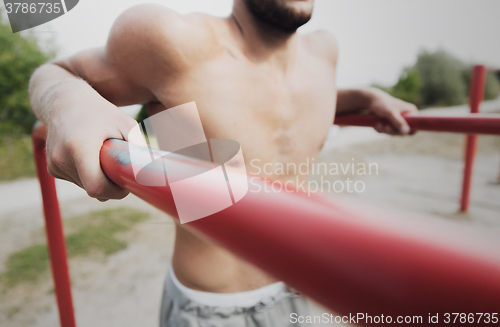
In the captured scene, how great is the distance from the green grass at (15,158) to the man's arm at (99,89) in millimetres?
2523

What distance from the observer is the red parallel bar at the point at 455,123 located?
561mm

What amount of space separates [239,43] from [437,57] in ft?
41.9

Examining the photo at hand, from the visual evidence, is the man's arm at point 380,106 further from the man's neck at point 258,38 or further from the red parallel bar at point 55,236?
the red parallel bar at point 55,236

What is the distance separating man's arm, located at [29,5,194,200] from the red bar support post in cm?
187

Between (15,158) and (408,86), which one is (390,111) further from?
(408,86)

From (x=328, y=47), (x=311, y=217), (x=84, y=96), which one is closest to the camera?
(x=311, y=217)

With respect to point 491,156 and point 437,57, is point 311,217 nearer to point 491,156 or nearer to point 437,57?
point 491,156

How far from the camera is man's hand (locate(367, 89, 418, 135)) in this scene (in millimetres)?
685

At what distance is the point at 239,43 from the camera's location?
539mm

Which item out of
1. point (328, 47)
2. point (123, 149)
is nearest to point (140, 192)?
point (123, 149)

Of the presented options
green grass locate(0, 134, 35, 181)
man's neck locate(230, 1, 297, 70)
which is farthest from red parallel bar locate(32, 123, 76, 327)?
green grass locate(0, 134, 35, 181)

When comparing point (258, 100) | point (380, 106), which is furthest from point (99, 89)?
point (380, 106)

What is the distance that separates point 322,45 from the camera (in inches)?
28.0

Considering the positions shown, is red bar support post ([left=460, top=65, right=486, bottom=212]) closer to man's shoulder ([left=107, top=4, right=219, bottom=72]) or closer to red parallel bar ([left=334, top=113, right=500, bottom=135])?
red parallel bar ([left=334, top=113, right=500, bottom=135])
